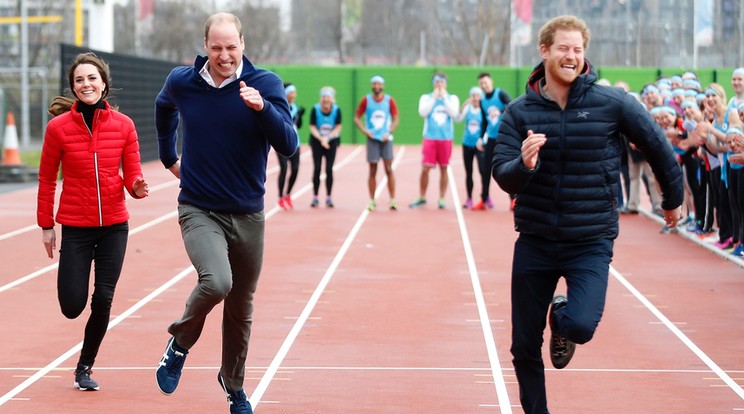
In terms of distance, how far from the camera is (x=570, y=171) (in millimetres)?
6148

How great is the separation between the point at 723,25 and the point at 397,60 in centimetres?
3086

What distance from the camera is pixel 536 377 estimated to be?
643cm

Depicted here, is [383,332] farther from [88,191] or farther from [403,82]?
[403,82]

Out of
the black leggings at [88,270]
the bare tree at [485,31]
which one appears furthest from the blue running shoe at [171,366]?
the bare tree at [485,31]

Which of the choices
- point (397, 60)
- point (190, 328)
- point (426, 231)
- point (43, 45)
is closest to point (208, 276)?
point (190, 328)

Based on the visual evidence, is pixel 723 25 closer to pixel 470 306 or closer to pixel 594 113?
pixel 470 306

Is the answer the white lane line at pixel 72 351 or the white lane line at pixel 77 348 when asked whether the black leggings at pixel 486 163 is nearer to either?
the white lane line at pixel 77 348

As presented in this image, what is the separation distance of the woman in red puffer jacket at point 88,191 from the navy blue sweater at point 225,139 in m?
1.10

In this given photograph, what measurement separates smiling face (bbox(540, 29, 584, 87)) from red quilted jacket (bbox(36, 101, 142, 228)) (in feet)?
9.29

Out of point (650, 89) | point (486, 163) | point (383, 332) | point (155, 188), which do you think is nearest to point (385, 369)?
point (383, 332)

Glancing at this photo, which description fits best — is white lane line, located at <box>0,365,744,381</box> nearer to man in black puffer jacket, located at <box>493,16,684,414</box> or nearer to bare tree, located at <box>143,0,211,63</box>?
man in black puffer jacket, located at <box>493,16,684,414</box>

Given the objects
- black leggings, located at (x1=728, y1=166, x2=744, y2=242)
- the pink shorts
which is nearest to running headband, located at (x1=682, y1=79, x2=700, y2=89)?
black leggings, located at (x1=728, y1=166, x2=744, y2=242)

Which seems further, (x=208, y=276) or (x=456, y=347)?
(x=456, y=347)

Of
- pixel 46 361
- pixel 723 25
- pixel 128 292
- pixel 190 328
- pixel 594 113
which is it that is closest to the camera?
pixel 594 113
